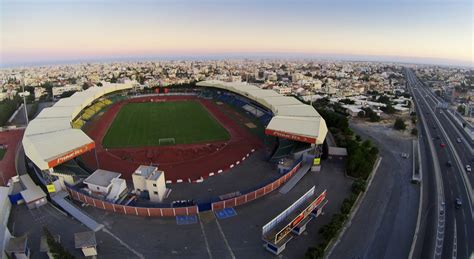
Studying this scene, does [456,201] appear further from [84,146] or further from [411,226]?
[84,146]

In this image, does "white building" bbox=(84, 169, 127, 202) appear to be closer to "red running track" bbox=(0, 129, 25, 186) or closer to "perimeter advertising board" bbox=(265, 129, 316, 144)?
"red running track" bbox=(0, 129, 25, 186)

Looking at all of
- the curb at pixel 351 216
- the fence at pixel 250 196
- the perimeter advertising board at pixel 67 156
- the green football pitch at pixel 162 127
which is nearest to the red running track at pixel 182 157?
the green football pitch at pixel 162 127

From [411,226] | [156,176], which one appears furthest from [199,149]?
[411,226]

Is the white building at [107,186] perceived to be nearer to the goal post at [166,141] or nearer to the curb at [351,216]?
the goal post at [166,141]

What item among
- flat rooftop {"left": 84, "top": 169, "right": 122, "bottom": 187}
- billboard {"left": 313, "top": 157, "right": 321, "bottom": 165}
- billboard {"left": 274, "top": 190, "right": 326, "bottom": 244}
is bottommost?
billboard {"left": 274, "top": 190, "right": 326, "bottom": 244}

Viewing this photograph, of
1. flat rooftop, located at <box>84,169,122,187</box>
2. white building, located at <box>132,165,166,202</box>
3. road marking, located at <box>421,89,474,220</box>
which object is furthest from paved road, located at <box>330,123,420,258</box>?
flat rooftop, located at <box>84,169,122,187</box>

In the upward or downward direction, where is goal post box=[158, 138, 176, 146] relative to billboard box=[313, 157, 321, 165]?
downward
